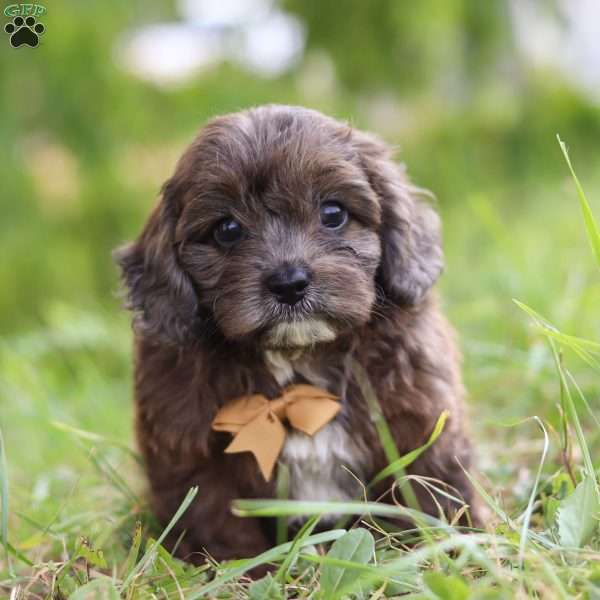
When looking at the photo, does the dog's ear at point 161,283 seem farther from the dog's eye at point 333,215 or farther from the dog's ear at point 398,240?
the dog's ear at point 398,240

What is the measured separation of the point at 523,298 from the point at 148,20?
5.41 meters

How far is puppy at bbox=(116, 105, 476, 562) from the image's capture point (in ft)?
8.61

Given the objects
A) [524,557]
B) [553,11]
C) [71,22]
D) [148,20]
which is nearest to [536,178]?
[553,11]

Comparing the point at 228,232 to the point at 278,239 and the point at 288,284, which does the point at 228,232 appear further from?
the point at 288,284

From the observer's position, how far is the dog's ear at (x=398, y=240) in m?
2.79

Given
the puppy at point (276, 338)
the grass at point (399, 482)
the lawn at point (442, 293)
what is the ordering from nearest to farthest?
the grass at point (399, 482), the lawn at point (442, 293), the puppy at point (276, 338)

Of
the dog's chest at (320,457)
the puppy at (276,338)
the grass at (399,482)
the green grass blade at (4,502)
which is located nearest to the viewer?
the grass at (399,482)

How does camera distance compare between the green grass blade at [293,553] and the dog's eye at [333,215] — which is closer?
the green grass blade at [293,553]

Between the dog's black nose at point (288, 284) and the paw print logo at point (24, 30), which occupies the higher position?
the paw print logo at point (24, 30)

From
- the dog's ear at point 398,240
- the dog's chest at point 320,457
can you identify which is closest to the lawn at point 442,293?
the dog's chest at point 320,457

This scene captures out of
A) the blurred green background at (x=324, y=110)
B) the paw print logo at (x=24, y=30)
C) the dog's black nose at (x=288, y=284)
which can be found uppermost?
the paw print logo at (x=24, y=30)

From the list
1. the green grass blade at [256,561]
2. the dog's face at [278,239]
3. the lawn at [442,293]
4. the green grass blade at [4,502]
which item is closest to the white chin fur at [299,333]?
the dog's face at [278,239]

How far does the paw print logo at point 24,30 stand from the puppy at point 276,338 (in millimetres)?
1318

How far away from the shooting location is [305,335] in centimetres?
254
